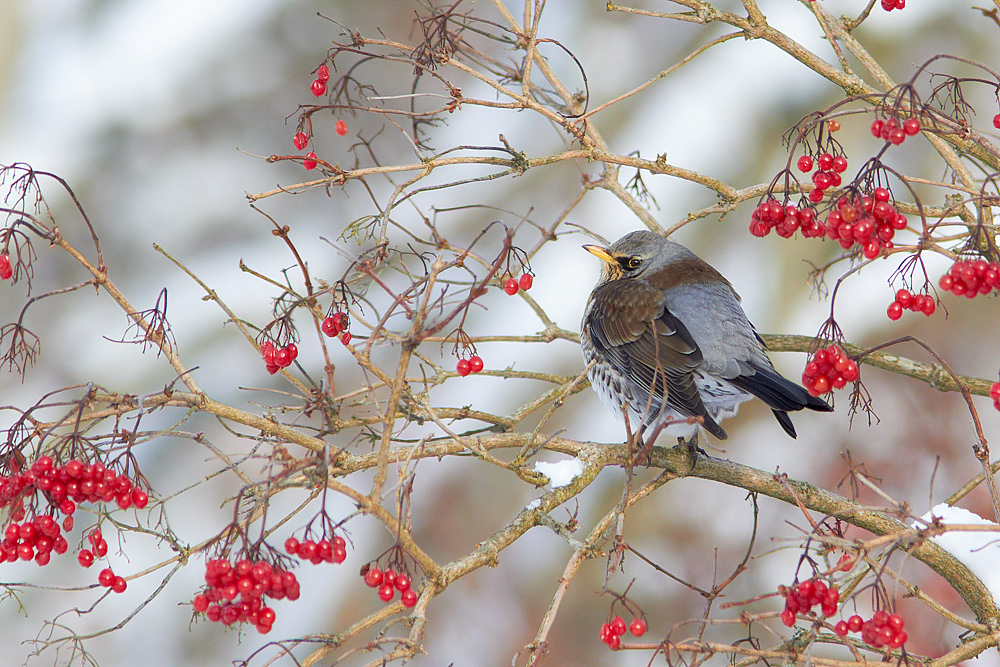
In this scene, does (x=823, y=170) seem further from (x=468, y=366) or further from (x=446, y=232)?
(x=446, y=232)

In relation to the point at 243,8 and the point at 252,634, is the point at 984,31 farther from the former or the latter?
the point at 252,634

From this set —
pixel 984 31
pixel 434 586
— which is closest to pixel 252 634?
pixel 434 586

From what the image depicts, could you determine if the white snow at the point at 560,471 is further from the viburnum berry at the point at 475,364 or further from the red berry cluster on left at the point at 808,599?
the red berry cluster on left at the point at 808,599

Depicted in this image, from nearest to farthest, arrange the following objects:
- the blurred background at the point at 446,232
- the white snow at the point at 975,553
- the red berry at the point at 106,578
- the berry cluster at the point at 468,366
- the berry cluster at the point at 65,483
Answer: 1. the berry cluster at the point at 65,483
2. the red berry at the point at 106,578
3. the berry cluster at the point at 468,366
4. the white snow at the point at 975,553
5. the blurred background at the point at 446,232

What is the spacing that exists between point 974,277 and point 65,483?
76.6 inches

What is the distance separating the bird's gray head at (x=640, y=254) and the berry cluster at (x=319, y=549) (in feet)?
7.09

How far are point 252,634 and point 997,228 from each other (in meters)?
6.06

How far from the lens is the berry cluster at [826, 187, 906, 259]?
172 centimetres

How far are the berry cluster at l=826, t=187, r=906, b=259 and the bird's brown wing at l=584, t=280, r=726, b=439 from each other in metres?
1.18

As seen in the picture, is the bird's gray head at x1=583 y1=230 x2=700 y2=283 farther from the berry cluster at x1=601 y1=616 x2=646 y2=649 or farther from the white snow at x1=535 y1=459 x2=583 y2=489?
the berry cluster at x1=601 y1=616 x2=646 y2=649

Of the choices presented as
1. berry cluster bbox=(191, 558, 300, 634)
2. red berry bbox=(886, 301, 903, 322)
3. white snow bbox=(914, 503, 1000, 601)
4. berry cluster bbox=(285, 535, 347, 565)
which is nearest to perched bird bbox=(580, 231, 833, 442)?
white snow bbox=(914, 503, 1000, 601)

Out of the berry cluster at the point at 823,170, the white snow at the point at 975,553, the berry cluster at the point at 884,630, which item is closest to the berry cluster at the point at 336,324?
the berry cluster at the point at 823,170

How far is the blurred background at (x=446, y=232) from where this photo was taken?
573 cm

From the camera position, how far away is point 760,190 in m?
2.64
